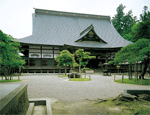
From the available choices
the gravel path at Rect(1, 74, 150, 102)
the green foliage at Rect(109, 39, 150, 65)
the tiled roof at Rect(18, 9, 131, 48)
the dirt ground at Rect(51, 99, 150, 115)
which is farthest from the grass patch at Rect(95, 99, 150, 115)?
the tiled roof at Rect(18, 9, 131, 48)

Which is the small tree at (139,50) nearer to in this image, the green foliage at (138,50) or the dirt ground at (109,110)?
the green foliage at (138,50)

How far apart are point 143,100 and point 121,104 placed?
84 cm

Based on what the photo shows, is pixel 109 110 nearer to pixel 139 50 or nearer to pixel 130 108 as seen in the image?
pixel 130 108

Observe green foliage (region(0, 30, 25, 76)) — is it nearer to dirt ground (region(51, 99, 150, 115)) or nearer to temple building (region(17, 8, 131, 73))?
dirt ground (region(51, 99, 150, 115))

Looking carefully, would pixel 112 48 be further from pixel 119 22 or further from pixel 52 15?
pixel 119 22

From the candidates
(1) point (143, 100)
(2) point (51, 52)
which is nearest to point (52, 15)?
(2) point (51, 52)

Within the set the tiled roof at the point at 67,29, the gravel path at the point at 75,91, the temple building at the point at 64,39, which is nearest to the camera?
the gravel path at the point at 75,91

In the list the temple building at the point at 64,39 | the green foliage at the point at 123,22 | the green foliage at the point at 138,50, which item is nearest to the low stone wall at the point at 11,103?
the green foliage at the point at 138,50

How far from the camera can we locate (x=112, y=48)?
22.7 meters

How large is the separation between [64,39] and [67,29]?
4423mm

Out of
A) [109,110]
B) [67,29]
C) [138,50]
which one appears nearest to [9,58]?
[109,110]

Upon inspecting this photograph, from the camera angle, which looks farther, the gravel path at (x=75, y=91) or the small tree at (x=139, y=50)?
the small tree at (x=139, y=50)

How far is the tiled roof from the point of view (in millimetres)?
23297

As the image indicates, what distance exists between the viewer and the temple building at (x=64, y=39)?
70.1 feet
